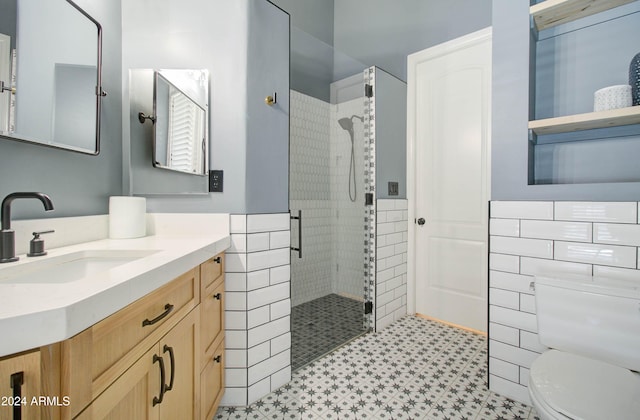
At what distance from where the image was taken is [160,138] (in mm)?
1675

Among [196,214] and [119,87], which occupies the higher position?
[119,87]

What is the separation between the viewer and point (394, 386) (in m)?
1.81

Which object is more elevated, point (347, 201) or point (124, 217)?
point (347, 201)

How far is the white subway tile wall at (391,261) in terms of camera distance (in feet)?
8.40

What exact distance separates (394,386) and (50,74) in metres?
2.25

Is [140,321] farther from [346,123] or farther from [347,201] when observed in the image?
[346,123]

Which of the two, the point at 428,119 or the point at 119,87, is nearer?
the point at 119,87

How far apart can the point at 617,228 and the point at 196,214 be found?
201cm

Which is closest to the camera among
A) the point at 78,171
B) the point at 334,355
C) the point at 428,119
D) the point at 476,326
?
the point at 78,171

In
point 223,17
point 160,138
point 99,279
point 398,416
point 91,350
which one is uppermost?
point 223,17

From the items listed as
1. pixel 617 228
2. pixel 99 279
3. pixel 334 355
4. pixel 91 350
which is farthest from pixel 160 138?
pixel 617 228

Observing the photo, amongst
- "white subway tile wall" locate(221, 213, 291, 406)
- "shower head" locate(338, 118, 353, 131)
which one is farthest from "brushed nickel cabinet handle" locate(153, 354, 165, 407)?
"shower head" locate(338, 118, 353, 131)

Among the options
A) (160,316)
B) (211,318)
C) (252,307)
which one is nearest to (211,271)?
(211,318)

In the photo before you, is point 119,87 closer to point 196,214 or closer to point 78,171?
point 78,171
